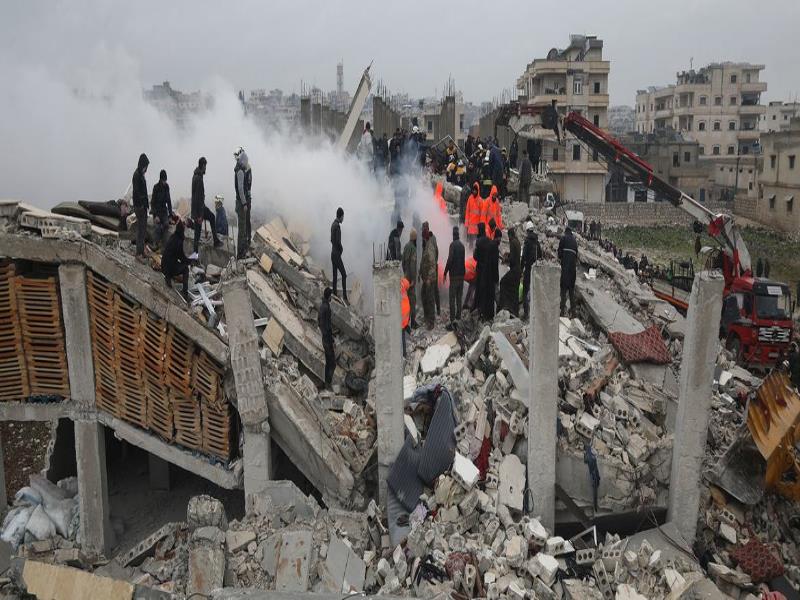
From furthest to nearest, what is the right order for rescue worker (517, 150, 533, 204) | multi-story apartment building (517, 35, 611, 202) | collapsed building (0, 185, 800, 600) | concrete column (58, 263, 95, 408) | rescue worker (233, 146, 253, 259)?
1. multi-story apartment building (517, 35, 611, 202)
2. rescue worker (517, 150, 533, 204)
3. rescue worker (233, 146, 253, 259)
4. concrete column (58, 263, 95, 408)
5. collapsed building (0, 185, 800, 600)

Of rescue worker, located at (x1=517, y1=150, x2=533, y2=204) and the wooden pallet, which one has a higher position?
rescue worker, located at (x1=517, y1=150, x2=533, y2=204)

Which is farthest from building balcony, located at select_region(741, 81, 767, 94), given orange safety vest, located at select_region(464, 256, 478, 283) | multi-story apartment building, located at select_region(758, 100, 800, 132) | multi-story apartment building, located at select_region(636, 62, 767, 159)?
orange safety vest, located at select_region(464, 256, 478, 283)

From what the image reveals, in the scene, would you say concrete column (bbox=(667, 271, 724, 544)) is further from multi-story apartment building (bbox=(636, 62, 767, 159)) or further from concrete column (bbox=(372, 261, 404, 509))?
multi-story apartment building (bbox=(636, 62, 767, 159))

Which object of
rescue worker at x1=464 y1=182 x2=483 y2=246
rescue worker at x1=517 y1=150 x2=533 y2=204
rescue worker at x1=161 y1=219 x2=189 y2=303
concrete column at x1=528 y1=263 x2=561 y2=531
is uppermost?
rescue worker at x1=517 y1=150 x2=533 y2=204

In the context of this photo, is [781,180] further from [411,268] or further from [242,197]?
[242,197]

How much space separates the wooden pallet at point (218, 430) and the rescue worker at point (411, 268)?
3252mm

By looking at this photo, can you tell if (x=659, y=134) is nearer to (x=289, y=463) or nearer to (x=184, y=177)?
(x=184, y=177)

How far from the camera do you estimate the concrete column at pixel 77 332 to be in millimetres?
9930

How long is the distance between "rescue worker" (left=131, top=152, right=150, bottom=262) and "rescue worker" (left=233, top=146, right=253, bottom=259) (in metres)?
1.64

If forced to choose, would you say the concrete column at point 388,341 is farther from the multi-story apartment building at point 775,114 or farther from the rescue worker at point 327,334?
the multi-story apartment building at point 775,114

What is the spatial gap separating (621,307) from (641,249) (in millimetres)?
26047

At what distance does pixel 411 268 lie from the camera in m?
12.0

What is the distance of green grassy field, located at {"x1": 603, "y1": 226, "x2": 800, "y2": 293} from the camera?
3167cm

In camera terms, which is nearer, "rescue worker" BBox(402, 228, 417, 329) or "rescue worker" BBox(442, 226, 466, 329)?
"rescue worker" BBox(442, 226, 466, 329)
